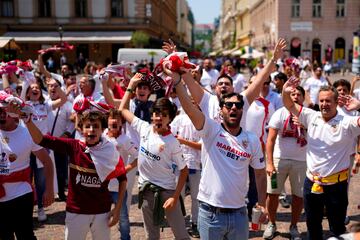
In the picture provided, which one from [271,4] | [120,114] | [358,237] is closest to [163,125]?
[120,114]

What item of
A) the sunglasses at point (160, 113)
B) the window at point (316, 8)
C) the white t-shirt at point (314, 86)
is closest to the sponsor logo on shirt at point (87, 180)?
the sunglasses at point (160, 113)

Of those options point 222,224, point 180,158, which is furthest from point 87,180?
point 222,224

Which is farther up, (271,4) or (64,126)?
(271,4)

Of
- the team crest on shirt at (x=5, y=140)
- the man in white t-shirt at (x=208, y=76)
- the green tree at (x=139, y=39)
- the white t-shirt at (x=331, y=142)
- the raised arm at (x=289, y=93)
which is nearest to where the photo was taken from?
the team crest on shirt at (x=5, y=140)

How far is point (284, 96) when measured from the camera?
5.30 metres

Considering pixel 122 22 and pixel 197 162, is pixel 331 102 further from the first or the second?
pixel 122 22

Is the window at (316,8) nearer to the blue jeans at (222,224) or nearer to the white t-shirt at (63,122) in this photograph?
the white t-shirt at (63,122)

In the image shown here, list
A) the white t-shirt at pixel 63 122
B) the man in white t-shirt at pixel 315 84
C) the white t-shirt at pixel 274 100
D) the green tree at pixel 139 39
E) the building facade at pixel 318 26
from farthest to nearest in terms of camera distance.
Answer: the building facade at pixel 318 26
the green tree at pixel 139 39
the man in white t-shirt at pixel 315 84
the white t-shirt at pixel 63 122
the white t-shirt at pixel 274 100

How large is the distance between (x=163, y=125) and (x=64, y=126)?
11.2 feet

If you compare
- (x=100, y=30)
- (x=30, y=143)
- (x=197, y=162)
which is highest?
(x=100, y=30)

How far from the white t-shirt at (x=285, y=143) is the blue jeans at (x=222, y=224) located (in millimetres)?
2123

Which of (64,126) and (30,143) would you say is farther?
(64,126)

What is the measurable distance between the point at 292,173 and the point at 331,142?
1.25 metres

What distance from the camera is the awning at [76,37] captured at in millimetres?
49125
